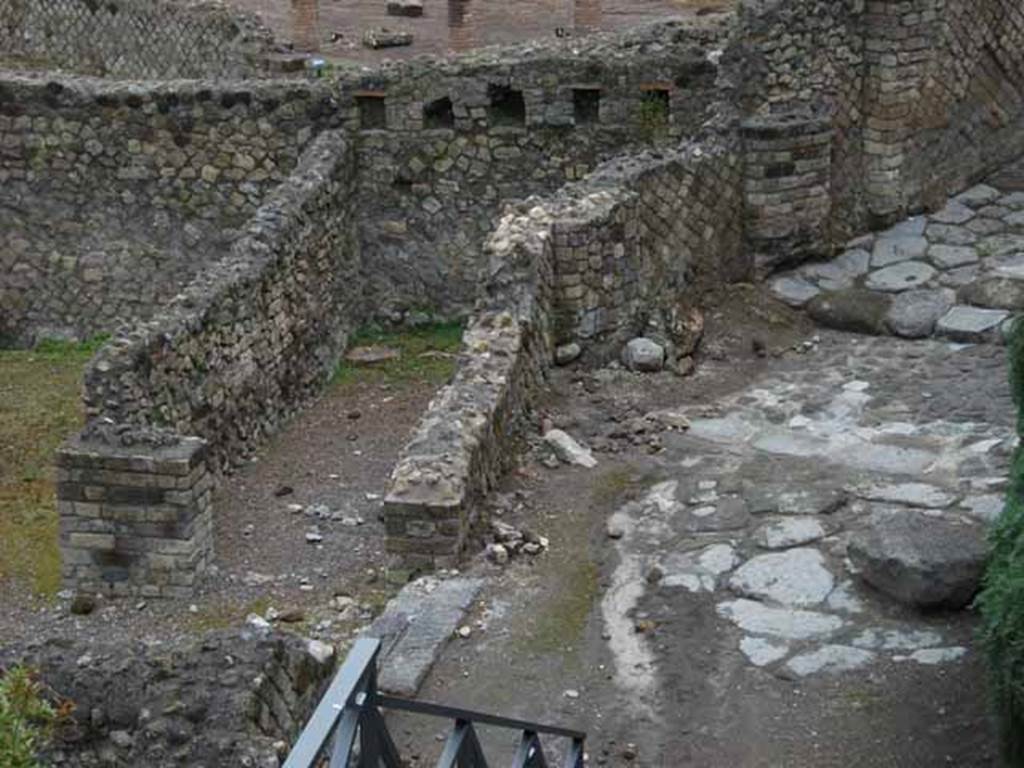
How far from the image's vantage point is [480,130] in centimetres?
1506

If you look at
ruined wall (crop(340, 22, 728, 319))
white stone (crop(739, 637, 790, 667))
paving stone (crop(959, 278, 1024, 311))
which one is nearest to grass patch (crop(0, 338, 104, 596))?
ruined wall (crop(340, 22, 728, 319))

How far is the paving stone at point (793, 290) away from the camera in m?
13.0

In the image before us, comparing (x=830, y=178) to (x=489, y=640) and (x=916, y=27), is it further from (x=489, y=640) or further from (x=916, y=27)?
(x=489, y=640)

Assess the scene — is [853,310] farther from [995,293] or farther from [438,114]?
[438,114]

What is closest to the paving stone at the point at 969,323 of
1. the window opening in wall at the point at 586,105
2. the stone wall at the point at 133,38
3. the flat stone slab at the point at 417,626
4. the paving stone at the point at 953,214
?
the paving stone at the point at 953,214

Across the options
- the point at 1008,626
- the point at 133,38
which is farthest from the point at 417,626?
the point at 133,38

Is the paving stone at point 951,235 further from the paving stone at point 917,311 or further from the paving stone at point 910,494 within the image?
the paving stone at point 910,494

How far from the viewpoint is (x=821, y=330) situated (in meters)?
12.7

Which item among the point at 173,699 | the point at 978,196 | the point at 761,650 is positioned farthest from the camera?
the point at 978,196

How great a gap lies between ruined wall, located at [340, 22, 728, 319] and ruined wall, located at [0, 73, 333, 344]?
A: 61 centimetres

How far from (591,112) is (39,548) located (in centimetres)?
519

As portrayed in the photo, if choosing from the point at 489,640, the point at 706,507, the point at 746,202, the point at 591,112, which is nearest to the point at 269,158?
the point at 591,112

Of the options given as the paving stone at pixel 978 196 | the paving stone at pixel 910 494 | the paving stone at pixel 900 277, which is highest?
the paving stone at pixel 978 196

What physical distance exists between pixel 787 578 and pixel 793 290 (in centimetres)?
401
